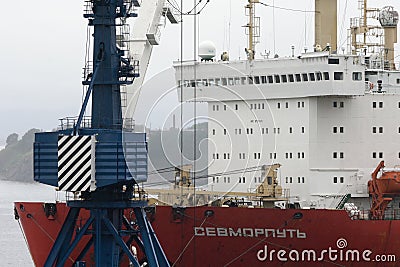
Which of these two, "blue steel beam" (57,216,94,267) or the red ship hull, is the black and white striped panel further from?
the red ship hull

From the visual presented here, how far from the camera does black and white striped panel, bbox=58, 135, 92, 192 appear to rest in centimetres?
2659

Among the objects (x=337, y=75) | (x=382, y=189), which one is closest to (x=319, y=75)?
(x=337, y=75)

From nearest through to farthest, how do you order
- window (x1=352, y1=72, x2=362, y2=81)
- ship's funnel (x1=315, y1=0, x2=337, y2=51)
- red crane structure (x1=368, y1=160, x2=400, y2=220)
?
1. red crane structure (x1=368, y1=160, x2=400, y2=220)
2. window (x1=352, y1=72, x2=362, y2=81)
3. ship's funnel (x1=315, y1=0, x2=337, y2=51)

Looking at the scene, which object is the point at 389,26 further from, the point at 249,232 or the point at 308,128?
the point at 249,232

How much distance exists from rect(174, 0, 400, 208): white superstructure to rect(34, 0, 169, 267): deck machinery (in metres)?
10.3

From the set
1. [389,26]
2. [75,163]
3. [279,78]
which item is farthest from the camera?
[389,26]

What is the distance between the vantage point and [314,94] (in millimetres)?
39219

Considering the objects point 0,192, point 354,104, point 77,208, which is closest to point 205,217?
point 354,104

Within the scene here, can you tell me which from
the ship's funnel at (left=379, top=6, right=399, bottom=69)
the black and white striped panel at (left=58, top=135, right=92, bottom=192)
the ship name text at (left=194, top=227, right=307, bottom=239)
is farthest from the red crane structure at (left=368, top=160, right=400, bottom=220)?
the black and white striped panel at (left=58, top=135, right=92, bottom=192)

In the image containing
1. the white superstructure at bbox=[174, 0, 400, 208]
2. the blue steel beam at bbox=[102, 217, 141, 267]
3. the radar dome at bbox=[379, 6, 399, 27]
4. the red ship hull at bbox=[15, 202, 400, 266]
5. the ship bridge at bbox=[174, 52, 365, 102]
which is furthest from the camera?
the radar dome at bbox=[379, 6, 399, 27]

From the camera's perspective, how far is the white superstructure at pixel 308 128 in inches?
1540

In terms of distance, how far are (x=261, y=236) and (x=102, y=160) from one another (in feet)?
37.5

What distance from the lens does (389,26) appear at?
43844 mm

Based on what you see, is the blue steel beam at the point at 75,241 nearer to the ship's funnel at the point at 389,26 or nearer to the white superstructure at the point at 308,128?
the white superstructure at the point at 308,128
